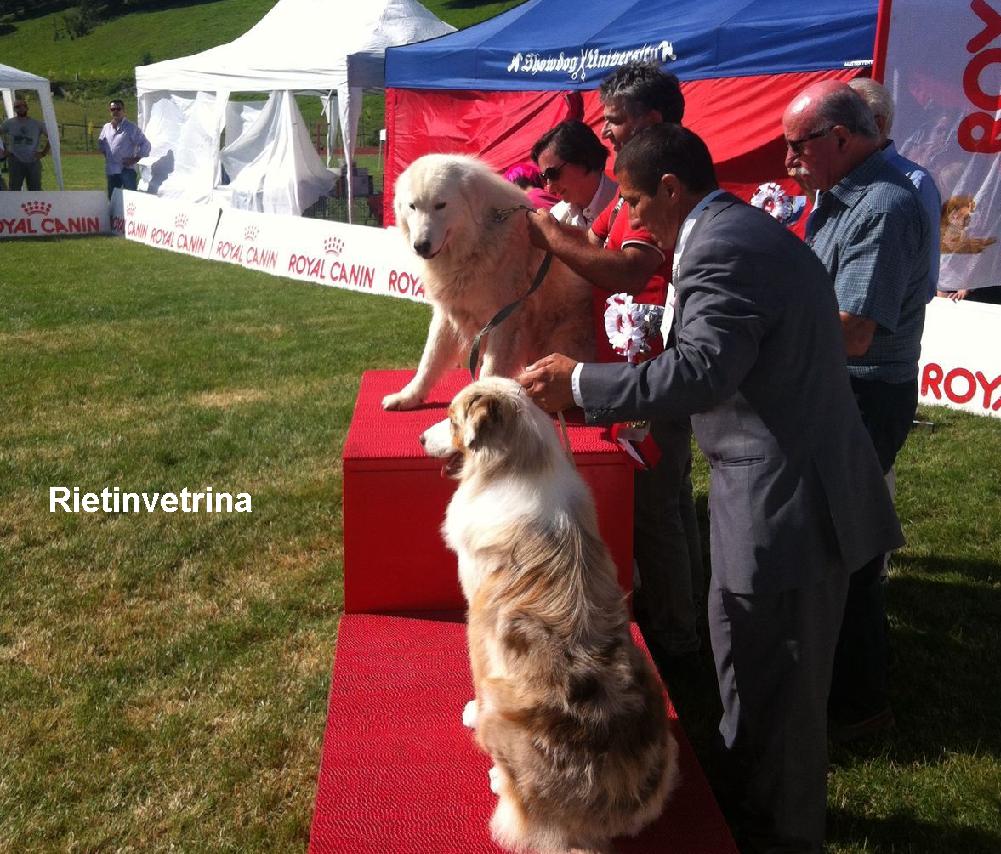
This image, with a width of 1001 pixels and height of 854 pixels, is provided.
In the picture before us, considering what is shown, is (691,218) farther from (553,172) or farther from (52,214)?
(52,214)

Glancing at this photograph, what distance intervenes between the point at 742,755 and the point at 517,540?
3.08 feet

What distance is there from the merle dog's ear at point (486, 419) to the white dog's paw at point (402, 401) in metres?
1.80

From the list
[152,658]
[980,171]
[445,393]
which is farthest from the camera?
[980,171]

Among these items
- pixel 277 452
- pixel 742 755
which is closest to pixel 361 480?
pixel 742 755

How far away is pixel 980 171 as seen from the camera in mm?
7527

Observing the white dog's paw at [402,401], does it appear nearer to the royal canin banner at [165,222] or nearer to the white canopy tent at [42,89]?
the royal canin banner at [165,222]

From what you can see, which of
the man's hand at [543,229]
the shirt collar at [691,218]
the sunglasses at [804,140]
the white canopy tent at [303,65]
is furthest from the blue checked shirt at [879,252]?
the white canopy tent at [303,65]

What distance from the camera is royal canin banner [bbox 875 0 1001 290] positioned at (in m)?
7.11

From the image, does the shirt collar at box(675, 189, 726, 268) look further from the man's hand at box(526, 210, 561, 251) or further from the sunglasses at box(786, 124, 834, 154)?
the man's hand at box(526, 210, 561, 251)

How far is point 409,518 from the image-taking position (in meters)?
3.71

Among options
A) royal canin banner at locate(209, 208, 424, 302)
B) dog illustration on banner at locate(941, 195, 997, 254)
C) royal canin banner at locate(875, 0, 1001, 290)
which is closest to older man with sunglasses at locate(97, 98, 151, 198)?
royal canin banner at locate(209, 208, 424, 302)

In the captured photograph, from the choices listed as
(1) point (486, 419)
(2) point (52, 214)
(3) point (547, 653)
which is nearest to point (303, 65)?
(2) point (52, 214)

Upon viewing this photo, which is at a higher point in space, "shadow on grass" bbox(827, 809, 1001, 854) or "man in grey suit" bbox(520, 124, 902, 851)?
"man in grey suit" bbox(520, 124, 902, 851)

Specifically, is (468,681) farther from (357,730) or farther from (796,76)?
(796,76)
